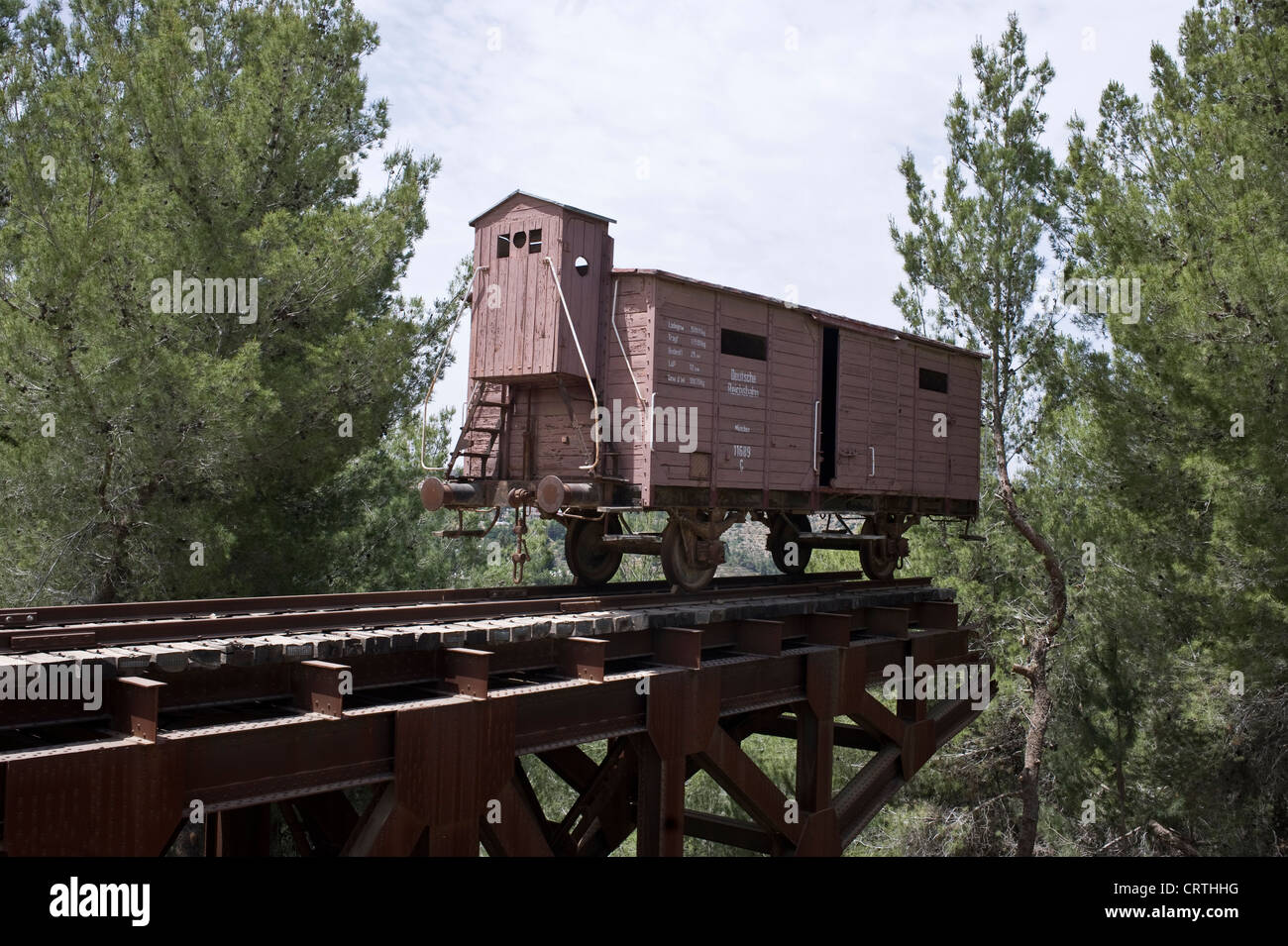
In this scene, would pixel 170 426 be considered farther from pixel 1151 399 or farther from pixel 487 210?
pixel 1151 399

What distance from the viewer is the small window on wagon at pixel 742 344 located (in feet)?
34.6

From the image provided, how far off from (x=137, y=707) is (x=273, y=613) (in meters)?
2.53

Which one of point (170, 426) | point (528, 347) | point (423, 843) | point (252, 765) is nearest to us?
point (252, 765)

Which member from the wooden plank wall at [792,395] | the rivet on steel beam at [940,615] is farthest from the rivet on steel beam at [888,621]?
the wooden plank wall at [792,395]

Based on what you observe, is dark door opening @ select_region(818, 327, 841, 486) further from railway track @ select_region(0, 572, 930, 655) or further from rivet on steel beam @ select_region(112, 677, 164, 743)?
rivet on steel beam @ select_region(112, 677, 164, 743)

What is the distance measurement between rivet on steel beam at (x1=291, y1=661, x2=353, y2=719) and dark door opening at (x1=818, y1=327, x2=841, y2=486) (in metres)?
7.39

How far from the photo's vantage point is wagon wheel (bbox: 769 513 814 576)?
13.4 m

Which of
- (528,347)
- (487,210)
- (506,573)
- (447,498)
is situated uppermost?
(487,210)

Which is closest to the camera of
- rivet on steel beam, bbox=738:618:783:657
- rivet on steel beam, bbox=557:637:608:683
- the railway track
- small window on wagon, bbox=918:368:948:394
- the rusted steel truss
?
the rusted steel truss

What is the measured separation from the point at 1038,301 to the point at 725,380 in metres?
8.29

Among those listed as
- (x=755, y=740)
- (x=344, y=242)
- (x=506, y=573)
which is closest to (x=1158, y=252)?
(x=344, y=242)

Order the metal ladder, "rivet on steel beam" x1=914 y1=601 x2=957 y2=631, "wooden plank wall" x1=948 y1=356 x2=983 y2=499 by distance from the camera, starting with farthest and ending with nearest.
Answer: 1. "wooden plank wall" x1=948 y1=356 x2=983 y2=499
2. "rivet on steel beam" x1=914 y1=601 x2=957 y2=631
3. the metal ladder

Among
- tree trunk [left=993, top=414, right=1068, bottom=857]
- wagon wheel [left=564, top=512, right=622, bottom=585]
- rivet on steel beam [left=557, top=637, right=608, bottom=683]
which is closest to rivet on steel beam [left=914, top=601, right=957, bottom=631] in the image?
wagon wheel [left=564, top=512, right=622, bottom=585]

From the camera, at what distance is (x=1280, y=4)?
12914mm
